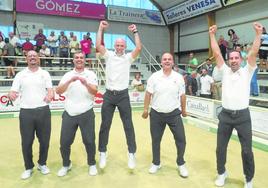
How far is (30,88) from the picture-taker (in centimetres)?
346

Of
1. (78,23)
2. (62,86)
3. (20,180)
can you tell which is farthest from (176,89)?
(78,23)

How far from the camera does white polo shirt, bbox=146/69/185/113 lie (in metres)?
3.64

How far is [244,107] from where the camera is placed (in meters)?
3.25

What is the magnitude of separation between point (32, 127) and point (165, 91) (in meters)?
1.71

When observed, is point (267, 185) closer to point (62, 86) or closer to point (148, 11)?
point (62, 86)

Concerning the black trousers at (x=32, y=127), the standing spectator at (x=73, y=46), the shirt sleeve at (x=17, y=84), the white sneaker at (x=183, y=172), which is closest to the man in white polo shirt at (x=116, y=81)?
the white sneaker at (x=183, y=172)

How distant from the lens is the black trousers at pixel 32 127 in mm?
3455

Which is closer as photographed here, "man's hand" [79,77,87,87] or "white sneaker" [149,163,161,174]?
"man's hand" [79,77,87,87]

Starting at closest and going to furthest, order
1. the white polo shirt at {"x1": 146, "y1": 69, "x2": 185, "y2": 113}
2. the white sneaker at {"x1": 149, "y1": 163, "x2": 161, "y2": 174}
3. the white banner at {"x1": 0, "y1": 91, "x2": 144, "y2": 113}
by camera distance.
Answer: the white polo shirt at {"x1": 146, "y1": 69, "x2": 185, "y2": 113}
the white sneaker at {"x1": 149, "y1": 163, "x2": 161, "y2": 174}
the white banner at {"x1": 0, "y1": 91, "x2": 144, "y2": 113}

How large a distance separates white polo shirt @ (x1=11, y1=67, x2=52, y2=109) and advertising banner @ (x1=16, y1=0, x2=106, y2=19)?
1173 cm

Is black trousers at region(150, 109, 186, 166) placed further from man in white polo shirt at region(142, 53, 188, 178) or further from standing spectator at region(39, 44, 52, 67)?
standing spectator at region(39, 44, 52, 67)

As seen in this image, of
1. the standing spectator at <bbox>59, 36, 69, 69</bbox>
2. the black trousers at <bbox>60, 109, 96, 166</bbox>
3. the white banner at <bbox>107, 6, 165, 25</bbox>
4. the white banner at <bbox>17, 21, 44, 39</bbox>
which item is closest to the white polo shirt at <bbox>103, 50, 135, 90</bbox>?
the black trousers at <bbox>60, 109, 96, 166</bbox>

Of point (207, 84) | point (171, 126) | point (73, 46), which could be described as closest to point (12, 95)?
point (171, 126)

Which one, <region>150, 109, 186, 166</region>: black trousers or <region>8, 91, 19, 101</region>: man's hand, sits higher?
<region>8, 91, 19, 101</region>: man's hand
